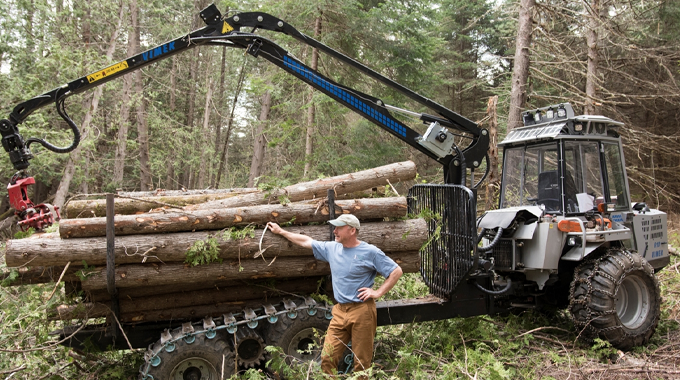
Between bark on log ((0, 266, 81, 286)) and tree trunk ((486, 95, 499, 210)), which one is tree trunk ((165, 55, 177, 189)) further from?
bark on log ((0, 266, 81, 286))

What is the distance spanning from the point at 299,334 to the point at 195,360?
3.70 ft

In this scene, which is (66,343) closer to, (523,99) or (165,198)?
(165,198)

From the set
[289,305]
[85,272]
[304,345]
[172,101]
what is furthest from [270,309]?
[172,101]

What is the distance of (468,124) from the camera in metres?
6.25

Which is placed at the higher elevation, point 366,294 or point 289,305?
point 366,294

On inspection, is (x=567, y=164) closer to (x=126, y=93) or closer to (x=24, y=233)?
(x=24, y=233)

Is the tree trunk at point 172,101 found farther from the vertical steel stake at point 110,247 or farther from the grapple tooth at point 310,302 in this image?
the grapple tooth at point 310,302

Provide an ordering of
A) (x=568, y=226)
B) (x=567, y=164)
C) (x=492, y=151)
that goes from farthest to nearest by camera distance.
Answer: (x=492, y=151)
(x=567, y=164)
(x=568, y=226)

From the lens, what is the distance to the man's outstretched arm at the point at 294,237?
5.05 metres

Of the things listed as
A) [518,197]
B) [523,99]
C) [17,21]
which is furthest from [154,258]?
[17,21]

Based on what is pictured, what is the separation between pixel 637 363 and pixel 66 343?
21.1 feet

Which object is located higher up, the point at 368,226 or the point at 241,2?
the point at 241,2

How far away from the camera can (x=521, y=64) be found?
1212 cm

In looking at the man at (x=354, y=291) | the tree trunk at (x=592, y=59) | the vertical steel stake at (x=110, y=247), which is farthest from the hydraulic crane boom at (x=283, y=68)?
the tree trunk at (x=592, y=59)
